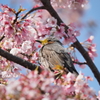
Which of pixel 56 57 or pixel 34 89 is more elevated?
pixel 56 57

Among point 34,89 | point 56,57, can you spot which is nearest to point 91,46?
point 56,57

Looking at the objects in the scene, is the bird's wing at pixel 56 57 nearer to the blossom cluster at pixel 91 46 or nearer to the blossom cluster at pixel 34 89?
the blossom cluster at pixel 91 46

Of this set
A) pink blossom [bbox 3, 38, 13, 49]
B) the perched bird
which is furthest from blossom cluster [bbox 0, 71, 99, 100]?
the perched bird

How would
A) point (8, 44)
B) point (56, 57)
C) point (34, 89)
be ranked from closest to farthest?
1. point (34, 89)
2. point (8, 44)
3. point (56, 57)

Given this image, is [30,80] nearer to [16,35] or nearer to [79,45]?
[16,35]

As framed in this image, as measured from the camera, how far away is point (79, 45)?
5.04 meters

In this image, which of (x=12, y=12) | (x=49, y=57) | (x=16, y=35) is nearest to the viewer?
(x=12, y=12)

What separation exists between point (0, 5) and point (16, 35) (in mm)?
528

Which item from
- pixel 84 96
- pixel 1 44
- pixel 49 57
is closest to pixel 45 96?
pixel 84 96

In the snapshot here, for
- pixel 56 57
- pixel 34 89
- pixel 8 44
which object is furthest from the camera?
pixel 56 57

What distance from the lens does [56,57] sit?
205 inches

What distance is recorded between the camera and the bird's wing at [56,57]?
496 cm

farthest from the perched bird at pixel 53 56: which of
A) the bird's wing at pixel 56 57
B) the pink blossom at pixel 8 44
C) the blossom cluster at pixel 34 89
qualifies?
the blossom cluster at pixel 34 89

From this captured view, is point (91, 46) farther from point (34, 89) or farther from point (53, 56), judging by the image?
point (34, 89)
